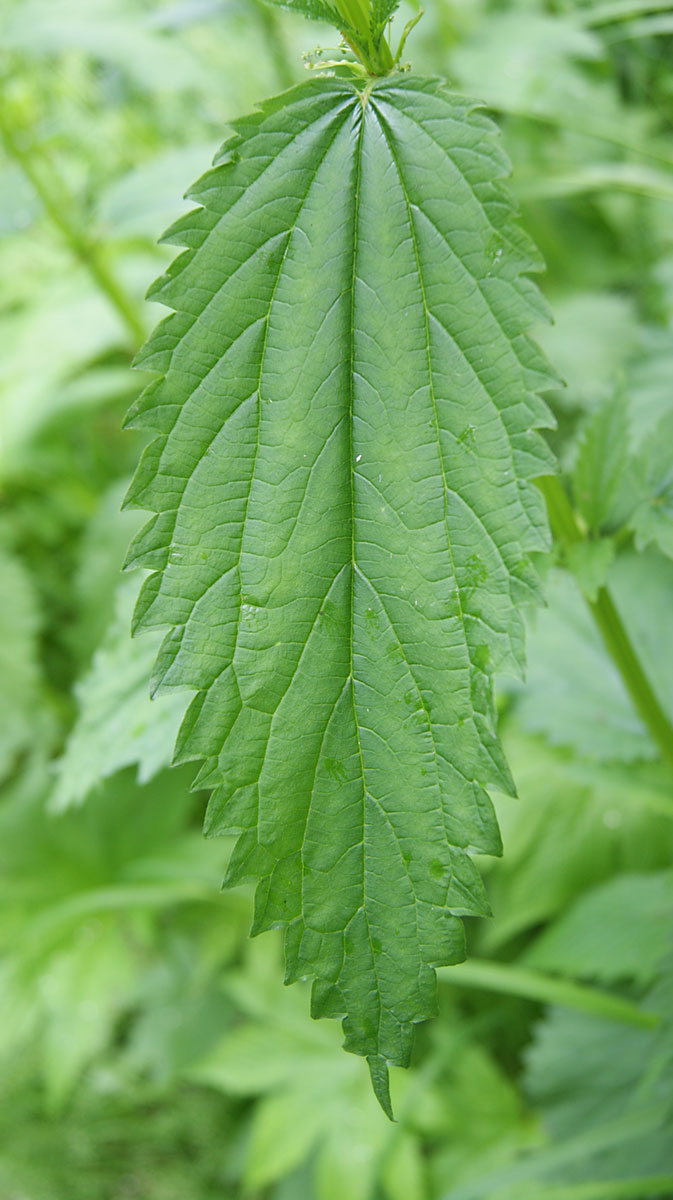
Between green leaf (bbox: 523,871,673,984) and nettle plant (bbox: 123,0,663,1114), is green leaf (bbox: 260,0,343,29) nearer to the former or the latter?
nettle plant (bbox: 123,0,663,1114)

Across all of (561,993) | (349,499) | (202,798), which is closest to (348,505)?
(349,499)

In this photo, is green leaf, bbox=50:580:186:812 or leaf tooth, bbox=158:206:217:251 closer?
leaf tooth, bbox=158:206:217:251

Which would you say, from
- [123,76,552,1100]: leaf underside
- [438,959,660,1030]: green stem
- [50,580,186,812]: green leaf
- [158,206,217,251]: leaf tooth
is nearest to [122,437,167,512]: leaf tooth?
[123,76,552,1100]: leaf underside

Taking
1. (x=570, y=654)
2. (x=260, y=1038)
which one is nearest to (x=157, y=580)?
(x=570, y=654)

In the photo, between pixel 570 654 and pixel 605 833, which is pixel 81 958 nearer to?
pixel 605 833

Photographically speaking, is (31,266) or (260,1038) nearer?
(260,1038)

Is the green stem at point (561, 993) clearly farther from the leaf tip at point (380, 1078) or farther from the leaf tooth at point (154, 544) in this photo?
the leaf tooth at point (154, 544)

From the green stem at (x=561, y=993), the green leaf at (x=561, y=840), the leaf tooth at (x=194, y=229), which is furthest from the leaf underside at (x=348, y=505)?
the green leaf at (x=561, y=840)
